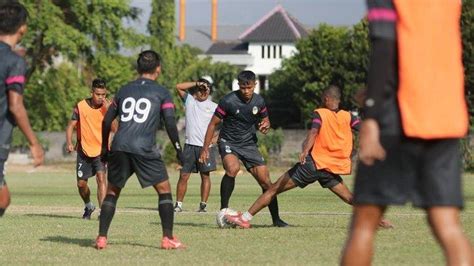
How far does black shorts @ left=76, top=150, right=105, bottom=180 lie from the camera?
730 inches

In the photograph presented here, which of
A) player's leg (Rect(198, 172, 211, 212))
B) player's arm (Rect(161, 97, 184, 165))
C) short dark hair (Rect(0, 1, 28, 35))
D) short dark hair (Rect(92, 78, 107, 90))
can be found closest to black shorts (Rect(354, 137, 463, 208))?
short dark hair (Rect(0, 1, 28, 35))

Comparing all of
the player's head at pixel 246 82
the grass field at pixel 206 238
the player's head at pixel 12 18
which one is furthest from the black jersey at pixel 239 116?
the player's head at pixel 12 18

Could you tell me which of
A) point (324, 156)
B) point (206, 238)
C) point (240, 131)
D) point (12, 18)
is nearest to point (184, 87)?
point (240, 131)

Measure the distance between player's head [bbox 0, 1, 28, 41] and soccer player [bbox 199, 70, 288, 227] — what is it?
6.65 metres

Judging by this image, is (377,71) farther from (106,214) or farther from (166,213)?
(106,214)

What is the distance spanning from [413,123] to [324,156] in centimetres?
857

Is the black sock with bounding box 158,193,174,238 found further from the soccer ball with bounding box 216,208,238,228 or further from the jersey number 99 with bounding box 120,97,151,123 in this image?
the soccer ball with bounding box 216,208,238,228

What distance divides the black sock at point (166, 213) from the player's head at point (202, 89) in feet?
25.3

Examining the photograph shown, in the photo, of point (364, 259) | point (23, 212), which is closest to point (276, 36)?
point (23, 212)

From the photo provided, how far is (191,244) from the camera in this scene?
43.0 feet

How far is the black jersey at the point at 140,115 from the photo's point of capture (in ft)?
40.9

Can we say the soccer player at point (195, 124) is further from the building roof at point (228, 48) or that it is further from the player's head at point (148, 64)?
the building roof at point (228, 48)

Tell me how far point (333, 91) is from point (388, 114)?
8383 millimetres

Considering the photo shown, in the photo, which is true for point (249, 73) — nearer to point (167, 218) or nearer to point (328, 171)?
point (328, 171)
